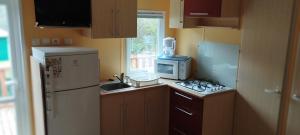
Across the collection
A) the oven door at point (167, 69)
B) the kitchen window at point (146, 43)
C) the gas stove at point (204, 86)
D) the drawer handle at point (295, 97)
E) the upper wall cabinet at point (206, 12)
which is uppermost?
the upper wall cabinet at point (206, 12)

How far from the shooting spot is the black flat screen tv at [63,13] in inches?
98.0

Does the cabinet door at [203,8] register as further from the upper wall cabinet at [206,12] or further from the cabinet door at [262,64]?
the cabinet door at [262,64]

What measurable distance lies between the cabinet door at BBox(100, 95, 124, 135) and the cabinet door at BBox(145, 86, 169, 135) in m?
0.36

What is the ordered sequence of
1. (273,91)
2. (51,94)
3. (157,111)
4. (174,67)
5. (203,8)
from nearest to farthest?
(51,94) → (273,91) → (203,8) → (157,111) → (174,67)

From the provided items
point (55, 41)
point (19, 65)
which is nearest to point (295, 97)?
point (55, 41)

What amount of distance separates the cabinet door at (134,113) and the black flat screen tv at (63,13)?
938 millimetres

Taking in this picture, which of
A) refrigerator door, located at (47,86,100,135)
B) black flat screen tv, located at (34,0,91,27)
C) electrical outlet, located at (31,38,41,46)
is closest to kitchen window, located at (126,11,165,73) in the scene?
black flat screen tv, located at (34,0,91,27)

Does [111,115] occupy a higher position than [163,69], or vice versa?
[163,69]

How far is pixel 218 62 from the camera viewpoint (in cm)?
312

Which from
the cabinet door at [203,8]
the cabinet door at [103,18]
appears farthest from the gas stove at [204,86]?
the cabinet door at [103,18]

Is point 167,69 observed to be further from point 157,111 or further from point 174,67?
point 157,111

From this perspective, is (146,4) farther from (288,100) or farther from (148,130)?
(288,100)

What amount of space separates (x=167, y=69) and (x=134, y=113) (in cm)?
75

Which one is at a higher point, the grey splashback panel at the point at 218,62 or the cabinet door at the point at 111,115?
the grey splashback panel at the point at 218,62
